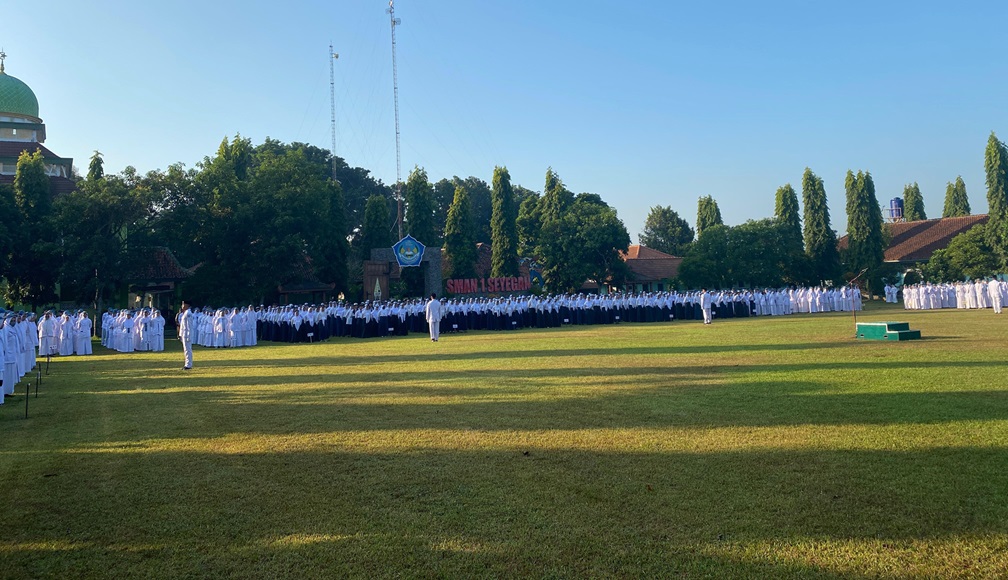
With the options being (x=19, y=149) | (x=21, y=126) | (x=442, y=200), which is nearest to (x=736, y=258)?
(x=442, y=200)

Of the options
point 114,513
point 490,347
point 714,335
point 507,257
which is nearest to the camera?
point 114,513

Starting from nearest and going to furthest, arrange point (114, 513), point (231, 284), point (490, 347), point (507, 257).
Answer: point (114, 513)
point (490, 347)
point (231, 284)
point (507, 257)

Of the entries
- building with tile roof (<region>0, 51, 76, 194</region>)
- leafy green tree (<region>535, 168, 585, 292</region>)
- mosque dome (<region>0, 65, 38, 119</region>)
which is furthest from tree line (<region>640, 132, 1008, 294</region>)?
mosque dome (<region>0, 65, 38, 119</region>)

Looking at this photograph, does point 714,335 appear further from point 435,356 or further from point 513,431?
point 513,431

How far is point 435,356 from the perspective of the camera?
1672 centimetres

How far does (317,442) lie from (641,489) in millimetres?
3630

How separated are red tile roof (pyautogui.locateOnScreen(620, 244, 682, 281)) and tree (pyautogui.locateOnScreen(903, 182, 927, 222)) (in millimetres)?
29593

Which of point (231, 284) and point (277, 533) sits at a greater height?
point (231, 284)

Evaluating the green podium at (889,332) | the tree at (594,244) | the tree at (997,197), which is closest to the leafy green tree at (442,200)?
the tree at (594,244)

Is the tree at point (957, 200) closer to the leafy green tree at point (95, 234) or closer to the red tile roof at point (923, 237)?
the red tile roof at point (923, 237)

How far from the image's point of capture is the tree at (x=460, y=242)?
4406 cm

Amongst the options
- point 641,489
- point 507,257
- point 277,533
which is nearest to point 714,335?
point 641,489

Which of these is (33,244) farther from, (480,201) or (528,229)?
(480,201)

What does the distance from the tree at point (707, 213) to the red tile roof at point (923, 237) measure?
10.0m
